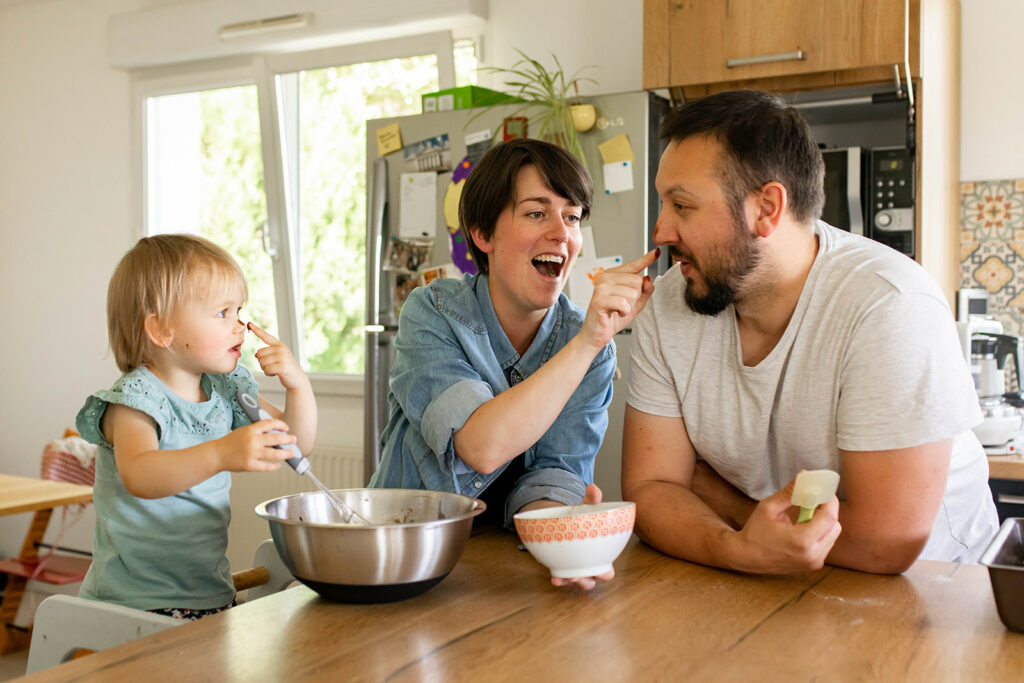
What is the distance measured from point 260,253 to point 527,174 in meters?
2.97

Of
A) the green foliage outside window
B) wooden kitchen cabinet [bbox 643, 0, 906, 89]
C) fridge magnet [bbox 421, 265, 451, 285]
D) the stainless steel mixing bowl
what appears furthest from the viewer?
the green foliage outside window

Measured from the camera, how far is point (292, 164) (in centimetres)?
411

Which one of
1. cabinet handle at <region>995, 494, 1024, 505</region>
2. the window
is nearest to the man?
cabinet handle at <region>995, 494, 1024, 505</region>

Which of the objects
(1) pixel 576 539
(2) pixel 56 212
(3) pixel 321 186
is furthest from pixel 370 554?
(2) pixel 56 212

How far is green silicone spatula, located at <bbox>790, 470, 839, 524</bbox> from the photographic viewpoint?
1035 mm

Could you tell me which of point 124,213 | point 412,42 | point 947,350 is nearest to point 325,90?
point 412,42

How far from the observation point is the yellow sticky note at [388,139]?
123 inches

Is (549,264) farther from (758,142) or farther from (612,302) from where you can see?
(758,142)

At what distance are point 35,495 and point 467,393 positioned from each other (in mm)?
2072

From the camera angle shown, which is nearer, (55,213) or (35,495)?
(35,495)

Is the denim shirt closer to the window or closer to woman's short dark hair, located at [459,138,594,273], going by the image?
woman's short dark hair, located at [459,138,594,273]

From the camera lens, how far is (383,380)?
3211 mm

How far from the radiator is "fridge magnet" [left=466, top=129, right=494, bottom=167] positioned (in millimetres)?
1358

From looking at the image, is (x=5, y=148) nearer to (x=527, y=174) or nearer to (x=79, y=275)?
(x=79, y=275)
